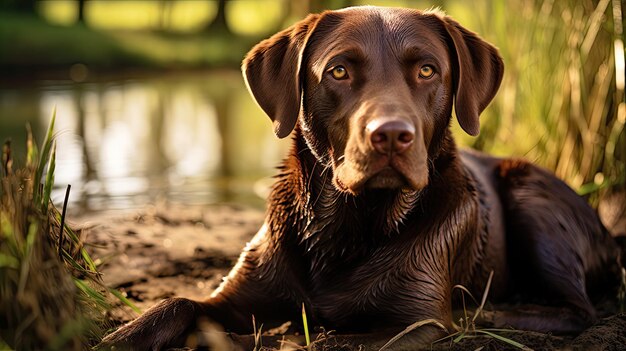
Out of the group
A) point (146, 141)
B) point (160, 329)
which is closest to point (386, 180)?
point (160, 329)

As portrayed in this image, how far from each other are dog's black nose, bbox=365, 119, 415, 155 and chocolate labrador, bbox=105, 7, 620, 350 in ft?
0.30

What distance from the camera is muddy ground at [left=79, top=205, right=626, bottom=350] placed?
3.86m

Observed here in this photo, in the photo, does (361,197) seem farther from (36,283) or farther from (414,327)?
(36,283)

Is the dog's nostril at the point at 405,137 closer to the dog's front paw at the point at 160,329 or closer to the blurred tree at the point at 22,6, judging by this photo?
the dog's front paw at the point at 160,329

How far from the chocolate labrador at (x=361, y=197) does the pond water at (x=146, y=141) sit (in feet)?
4.92

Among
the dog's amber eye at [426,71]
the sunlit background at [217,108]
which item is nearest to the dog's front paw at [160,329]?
the sunlit background at [217,108]

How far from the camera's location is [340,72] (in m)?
3.78

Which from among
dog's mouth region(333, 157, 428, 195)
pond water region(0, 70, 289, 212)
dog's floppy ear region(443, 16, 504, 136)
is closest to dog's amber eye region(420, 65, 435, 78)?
dog's floppy ear region(443, 16, 504, 136)

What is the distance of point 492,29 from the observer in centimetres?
749

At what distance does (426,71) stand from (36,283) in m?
1.80

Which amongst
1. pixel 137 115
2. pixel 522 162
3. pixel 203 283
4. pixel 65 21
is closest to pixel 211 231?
pixel 203 283

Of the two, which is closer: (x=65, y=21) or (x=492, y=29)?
(x=492, y=29)

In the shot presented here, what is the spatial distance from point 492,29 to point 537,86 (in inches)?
42.3

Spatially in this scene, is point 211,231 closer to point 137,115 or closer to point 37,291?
point 37,291
